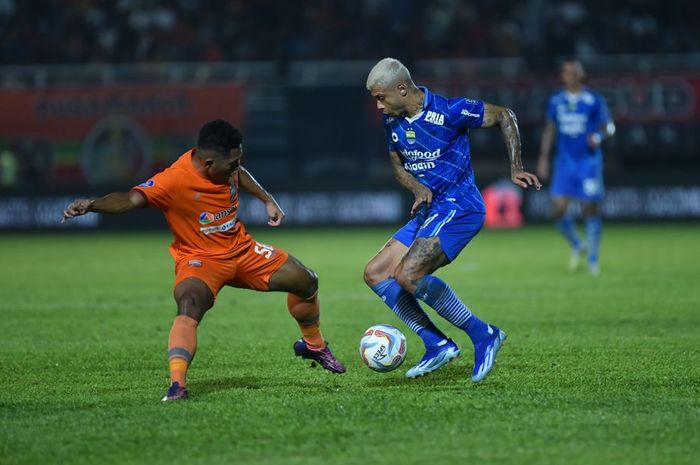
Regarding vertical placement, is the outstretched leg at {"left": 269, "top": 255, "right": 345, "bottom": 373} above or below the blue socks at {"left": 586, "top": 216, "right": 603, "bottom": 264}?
above

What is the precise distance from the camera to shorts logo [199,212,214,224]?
697 cm

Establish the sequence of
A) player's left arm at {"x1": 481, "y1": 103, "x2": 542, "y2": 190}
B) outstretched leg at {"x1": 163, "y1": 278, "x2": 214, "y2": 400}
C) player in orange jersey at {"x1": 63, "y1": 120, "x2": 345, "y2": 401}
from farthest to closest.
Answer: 1. player's left arm at {"x1": 481, "y1": 103, "x2": 542, "y2": 190}
2. player in orange jersey at {"x1": 63, "y1": 120, "x2": 345, "y2": 401}
3. outstretched leg at {"x1": 163, "y1": 278, "x2": 214, "y2": 400}

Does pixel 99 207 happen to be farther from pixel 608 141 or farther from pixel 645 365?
pixel 608 141

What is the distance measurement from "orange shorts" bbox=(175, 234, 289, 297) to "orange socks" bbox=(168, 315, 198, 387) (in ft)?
1.11

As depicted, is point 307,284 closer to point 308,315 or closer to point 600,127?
point 308,315

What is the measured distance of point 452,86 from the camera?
70.4ft

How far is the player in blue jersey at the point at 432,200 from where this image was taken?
721 centimetres

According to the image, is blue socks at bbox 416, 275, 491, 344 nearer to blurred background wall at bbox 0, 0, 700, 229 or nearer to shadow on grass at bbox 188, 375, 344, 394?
shadow on grass at bbox 188, 375, 344, 394

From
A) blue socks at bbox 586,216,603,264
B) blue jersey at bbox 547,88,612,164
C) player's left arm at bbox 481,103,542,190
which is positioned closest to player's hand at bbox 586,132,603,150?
blue jersey at bbox 547,88,612,164

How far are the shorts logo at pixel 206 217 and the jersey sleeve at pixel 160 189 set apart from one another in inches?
8.7

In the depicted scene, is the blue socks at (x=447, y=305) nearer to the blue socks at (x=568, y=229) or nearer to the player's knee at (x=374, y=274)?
the player's knee at (x=374, y=274)

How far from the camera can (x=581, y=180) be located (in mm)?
14617

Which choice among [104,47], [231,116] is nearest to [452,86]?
[231,116]

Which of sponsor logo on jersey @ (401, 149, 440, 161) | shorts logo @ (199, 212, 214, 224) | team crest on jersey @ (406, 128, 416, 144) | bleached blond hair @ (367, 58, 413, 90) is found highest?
bleached blond hair @ (367, 58, 413, 90)
